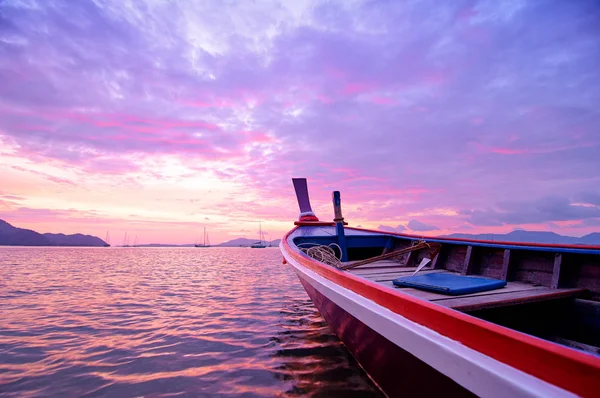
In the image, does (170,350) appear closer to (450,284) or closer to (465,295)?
(450,284)

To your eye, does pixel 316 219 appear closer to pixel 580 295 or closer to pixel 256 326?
pixel 256 326

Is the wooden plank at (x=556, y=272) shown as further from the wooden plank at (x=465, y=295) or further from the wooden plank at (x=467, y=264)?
the wooden plank at (x=467, y=264)

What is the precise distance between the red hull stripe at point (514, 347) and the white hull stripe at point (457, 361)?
0.08ft

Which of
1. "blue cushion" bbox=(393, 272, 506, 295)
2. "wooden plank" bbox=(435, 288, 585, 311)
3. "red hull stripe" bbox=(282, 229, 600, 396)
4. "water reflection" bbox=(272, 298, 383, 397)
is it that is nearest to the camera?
"red hull stripe" bbox=(282, 229, 600, 396)

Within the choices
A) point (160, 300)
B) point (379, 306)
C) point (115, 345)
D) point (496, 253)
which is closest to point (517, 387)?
point (379, 306)

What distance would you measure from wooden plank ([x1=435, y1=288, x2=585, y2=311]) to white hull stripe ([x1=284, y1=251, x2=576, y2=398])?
3.14ft

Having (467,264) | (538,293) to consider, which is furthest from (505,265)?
(538,293)

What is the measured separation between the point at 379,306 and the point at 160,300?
956 cm

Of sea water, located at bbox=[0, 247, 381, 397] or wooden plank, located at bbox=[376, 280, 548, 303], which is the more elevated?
wooden plank, located at bbox=[376, 280, 548, 303]

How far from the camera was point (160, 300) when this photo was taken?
9836 millimetres

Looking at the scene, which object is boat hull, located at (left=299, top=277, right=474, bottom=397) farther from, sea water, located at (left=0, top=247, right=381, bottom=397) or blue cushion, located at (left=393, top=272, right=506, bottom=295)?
sea water, located at (left=0, top=247, right=381, bottom=397)

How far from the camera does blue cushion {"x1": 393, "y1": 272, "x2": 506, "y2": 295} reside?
301 centimetres

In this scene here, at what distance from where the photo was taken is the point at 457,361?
1327 mm

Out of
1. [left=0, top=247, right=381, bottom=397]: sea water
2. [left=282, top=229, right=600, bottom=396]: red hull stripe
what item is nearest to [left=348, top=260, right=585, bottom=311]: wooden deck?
[left=282, top=229, right=600, bottom=396]: red hull stripe
